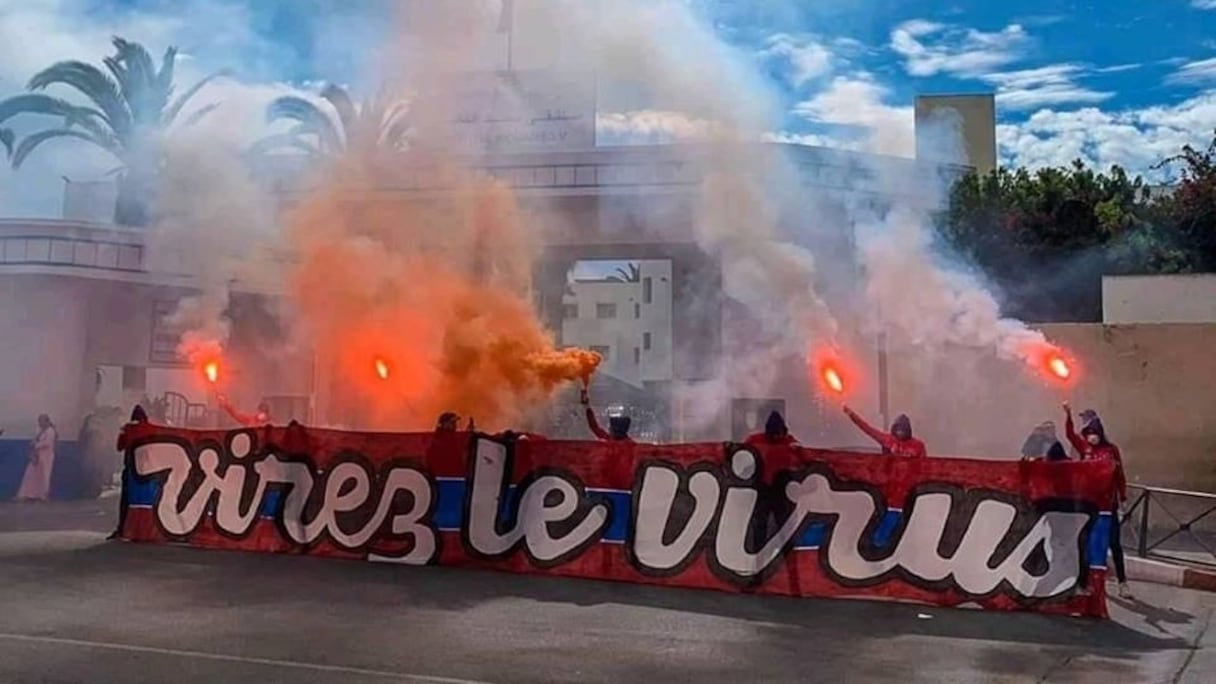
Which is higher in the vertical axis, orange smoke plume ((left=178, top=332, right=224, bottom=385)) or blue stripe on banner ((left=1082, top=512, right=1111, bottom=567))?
orange smoke plume ((left=178, top=332, right=224, bottom=385))

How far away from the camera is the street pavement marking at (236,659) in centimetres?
609

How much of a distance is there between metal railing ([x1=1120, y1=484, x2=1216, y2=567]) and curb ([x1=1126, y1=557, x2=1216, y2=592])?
38 cm

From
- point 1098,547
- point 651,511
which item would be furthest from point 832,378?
point 1098,547

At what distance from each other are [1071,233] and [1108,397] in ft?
35.1

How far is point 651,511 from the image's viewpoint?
979 cm

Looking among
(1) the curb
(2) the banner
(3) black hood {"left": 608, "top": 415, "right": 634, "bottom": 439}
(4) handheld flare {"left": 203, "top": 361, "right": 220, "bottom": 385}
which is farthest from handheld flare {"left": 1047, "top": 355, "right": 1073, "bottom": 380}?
(4) handheld flare {"left": 203, "top": 361, "right": 220, "bottom": 385}

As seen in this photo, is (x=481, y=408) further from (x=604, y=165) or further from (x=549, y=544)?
(x=549, y=544)

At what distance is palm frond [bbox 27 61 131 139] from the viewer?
21.1 metres

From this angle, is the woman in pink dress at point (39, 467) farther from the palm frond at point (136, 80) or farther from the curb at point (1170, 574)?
→ the curb at point (1170, 574)

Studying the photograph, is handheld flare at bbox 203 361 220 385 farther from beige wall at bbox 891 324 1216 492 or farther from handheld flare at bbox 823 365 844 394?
beige wall at bbox 891 324 1216 492

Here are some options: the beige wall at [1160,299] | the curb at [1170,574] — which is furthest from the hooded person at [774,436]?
the beige wall at [1160,299]

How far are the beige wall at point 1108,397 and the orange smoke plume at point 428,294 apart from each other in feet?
16.0

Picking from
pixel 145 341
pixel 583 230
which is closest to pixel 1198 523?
pixel 583 230

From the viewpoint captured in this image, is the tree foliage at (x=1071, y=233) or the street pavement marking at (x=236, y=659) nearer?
the street pavement marking at (x=236, y=659)
